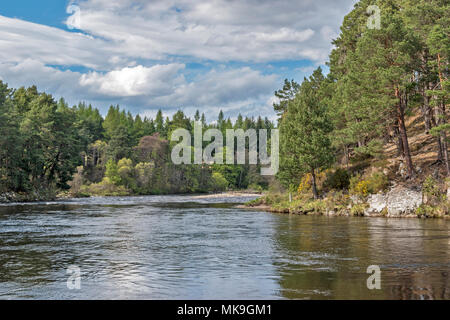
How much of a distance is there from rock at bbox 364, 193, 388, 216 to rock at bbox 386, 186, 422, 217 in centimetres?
49

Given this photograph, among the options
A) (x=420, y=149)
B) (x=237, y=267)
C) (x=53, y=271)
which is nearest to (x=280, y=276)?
(x=237, y=267)

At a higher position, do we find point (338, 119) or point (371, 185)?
point (338, 119)

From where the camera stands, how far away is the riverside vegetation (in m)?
40.3

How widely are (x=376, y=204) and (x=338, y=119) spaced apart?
15.4m

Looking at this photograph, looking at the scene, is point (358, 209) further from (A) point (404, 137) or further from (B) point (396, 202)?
(A) point (404, 137)

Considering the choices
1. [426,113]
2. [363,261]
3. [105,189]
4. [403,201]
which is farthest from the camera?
[105,189]

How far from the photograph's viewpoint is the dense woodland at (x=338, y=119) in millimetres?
41688

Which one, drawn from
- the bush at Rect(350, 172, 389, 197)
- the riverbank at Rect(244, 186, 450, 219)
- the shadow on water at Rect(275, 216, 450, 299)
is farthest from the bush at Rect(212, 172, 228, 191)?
the shadow on water at Rect(275, 216, 450, 299)

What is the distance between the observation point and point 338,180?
1977 inches

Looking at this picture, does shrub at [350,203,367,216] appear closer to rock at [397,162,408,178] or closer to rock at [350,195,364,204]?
rock at [350,195,364,204]

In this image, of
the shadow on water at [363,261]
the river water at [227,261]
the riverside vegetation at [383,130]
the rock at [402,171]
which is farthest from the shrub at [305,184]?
the shadow on water at [363,261]

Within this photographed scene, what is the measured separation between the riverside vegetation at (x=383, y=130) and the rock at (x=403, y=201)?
3.4 inches

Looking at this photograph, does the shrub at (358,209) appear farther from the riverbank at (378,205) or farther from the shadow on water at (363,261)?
the shadow on water at (363,261)

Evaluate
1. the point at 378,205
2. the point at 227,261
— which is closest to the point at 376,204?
the point at 378,205
